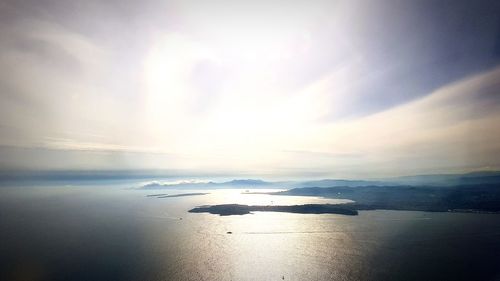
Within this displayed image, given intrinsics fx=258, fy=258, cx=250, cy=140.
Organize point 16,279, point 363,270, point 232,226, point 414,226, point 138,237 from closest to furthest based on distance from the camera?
point 16,279 < point 363,270 < point 138,237 < point 414,226 < point 232,226

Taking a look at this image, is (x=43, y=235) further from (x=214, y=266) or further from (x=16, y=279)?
(x=214, y=266)

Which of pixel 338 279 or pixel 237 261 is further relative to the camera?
pixel 237 261

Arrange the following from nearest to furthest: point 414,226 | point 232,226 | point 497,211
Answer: point 414,226, point 232,226, point 497,211

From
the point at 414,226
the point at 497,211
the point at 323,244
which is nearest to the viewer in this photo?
the point at 323,244

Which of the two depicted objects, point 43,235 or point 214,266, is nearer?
point 214,266

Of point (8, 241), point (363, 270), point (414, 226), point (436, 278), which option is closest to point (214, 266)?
point (363, 270)

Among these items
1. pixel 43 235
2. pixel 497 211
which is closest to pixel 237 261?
pixel 43 235

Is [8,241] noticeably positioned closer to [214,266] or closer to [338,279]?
[214,266]

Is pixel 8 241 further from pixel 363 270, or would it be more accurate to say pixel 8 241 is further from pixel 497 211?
pixel 497 211

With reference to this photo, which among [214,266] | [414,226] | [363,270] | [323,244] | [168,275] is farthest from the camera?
[414,226]
